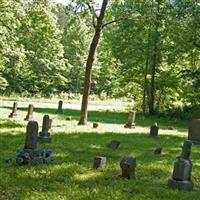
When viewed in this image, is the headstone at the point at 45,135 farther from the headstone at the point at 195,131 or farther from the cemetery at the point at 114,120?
the headstone at the point at 195,131

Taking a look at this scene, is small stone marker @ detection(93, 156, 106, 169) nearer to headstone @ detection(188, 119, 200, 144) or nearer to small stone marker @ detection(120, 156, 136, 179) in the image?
small stone marker @ detection(120, 156, 136, 179)

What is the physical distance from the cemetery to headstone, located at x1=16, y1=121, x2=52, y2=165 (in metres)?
0.03

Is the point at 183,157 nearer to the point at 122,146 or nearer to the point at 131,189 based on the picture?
the point at 131,189

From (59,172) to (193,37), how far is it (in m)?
21.7

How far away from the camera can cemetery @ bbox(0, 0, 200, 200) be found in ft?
35.9

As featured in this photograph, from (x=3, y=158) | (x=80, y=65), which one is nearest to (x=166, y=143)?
(x=3, y=158)

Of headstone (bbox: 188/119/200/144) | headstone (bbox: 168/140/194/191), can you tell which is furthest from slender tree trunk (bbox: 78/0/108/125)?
headstone (bbox: 168/140/194/191)

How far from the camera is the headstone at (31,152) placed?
1237 cm

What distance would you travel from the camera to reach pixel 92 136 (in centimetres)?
2017

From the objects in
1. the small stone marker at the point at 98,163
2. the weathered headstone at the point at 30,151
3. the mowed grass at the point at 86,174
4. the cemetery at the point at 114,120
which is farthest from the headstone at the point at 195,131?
the weathered headstone at the point at 30,151

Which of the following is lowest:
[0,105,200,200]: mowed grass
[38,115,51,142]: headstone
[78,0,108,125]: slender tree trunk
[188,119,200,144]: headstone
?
[0,105,200,200]: mowed grass

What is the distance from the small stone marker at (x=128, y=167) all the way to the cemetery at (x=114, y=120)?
0.02 meters

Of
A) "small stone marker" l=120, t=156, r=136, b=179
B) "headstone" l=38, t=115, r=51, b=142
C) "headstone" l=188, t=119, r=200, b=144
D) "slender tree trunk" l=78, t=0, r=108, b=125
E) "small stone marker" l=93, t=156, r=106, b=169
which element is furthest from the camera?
"slender tree trunk" l=78, t=0, r=108, b=125

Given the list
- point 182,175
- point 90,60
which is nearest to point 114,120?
point 90,60
